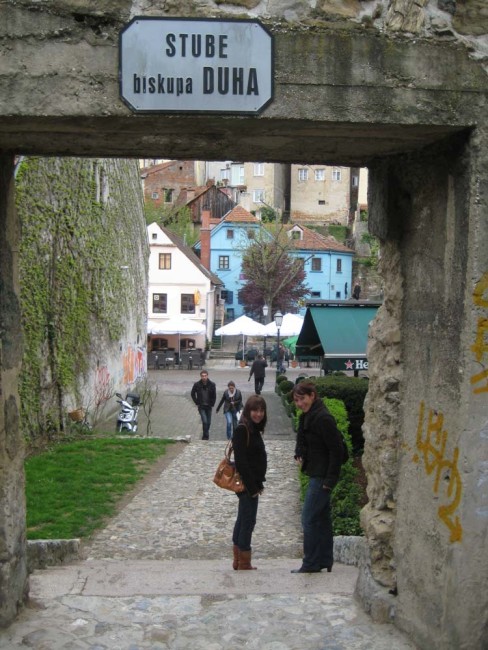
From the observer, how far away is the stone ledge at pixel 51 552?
761 centimetres

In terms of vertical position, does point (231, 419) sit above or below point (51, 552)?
above

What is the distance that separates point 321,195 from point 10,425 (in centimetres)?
7367

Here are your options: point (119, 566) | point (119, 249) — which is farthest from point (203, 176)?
point (119, 566)

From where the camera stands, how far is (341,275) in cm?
5881

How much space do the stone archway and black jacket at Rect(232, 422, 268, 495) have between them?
6.96 feet

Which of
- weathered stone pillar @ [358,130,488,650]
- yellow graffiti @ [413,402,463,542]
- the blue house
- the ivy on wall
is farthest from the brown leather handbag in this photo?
the blue house

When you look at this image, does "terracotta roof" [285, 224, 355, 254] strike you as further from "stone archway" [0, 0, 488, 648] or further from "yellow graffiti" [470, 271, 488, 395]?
"yellow graffiti" [470, 271, 488, 395]

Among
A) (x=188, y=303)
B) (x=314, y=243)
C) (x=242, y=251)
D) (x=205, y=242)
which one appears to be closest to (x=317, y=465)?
(x=188, y=303)

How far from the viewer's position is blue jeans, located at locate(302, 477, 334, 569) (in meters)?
6.39

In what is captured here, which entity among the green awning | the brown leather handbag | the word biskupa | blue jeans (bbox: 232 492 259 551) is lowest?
blue jeans (bbox: 232 492 259 551)

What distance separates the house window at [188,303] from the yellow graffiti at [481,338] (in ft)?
141

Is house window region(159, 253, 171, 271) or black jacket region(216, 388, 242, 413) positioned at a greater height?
house window region(159, 253, 171, 271)

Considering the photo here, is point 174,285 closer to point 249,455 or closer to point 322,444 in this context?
point 249,455

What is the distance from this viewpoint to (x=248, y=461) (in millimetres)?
6695
